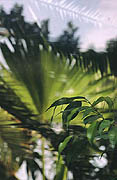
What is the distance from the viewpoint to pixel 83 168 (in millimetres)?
1919

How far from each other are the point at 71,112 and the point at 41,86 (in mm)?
1151

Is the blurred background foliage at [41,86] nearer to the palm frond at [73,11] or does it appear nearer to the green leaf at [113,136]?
the palm frond at [73,11]

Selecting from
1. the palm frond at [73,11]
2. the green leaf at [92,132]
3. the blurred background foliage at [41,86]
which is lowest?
the blurred background foliage at [41,86]

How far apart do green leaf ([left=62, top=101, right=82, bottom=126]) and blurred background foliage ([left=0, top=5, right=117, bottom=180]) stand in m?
1.07

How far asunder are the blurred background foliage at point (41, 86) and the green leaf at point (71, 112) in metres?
1.07

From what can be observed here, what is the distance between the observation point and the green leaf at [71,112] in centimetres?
55

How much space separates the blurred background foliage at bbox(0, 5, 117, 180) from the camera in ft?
5.67

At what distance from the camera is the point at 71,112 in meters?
0.56

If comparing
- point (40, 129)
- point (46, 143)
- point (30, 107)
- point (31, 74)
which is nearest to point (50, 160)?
point (46, 143)

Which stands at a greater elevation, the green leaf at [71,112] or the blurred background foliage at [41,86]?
the green leaf at [71,112]

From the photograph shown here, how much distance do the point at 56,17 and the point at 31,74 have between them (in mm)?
451

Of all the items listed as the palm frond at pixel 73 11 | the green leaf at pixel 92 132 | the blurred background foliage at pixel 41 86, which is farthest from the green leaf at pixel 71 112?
the palm frond at pixel 73 11

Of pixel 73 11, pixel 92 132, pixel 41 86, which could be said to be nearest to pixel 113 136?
pixel 92 132

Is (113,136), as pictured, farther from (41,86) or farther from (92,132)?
(41,86)
